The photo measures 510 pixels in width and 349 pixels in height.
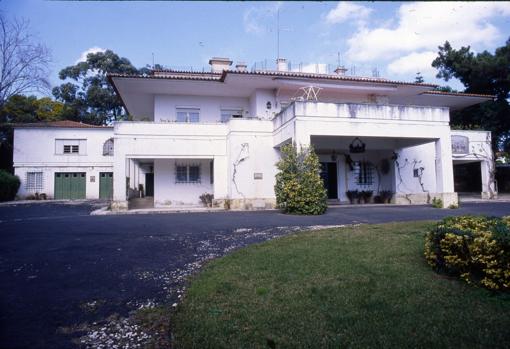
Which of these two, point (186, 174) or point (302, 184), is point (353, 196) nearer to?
point (302, 184)

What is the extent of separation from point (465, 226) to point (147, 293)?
454cm

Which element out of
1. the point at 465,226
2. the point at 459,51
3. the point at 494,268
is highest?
the point at 459,51

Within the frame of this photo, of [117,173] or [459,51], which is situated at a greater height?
[459,51]

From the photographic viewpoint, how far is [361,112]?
14.8 m

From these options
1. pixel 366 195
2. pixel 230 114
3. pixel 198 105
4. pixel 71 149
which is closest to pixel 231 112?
pixel 230 114

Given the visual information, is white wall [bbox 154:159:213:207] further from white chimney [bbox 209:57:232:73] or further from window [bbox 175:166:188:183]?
white chimney [bbox 209:57:232:73]

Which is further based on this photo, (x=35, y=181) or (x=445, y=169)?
(x=35, y=181)

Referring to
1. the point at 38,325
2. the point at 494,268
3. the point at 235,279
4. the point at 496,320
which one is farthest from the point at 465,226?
the point at 38,325

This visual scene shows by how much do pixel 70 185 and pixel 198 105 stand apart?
14.7 m

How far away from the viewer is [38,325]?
3.60 m

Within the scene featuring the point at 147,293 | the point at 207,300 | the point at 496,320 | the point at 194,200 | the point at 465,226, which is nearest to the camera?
the point at 496,320

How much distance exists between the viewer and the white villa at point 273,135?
1523 centimetres

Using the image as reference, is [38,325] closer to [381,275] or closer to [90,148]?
[381,275]

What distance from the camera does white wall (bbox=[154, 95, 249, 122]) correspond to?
19109 millimetres
